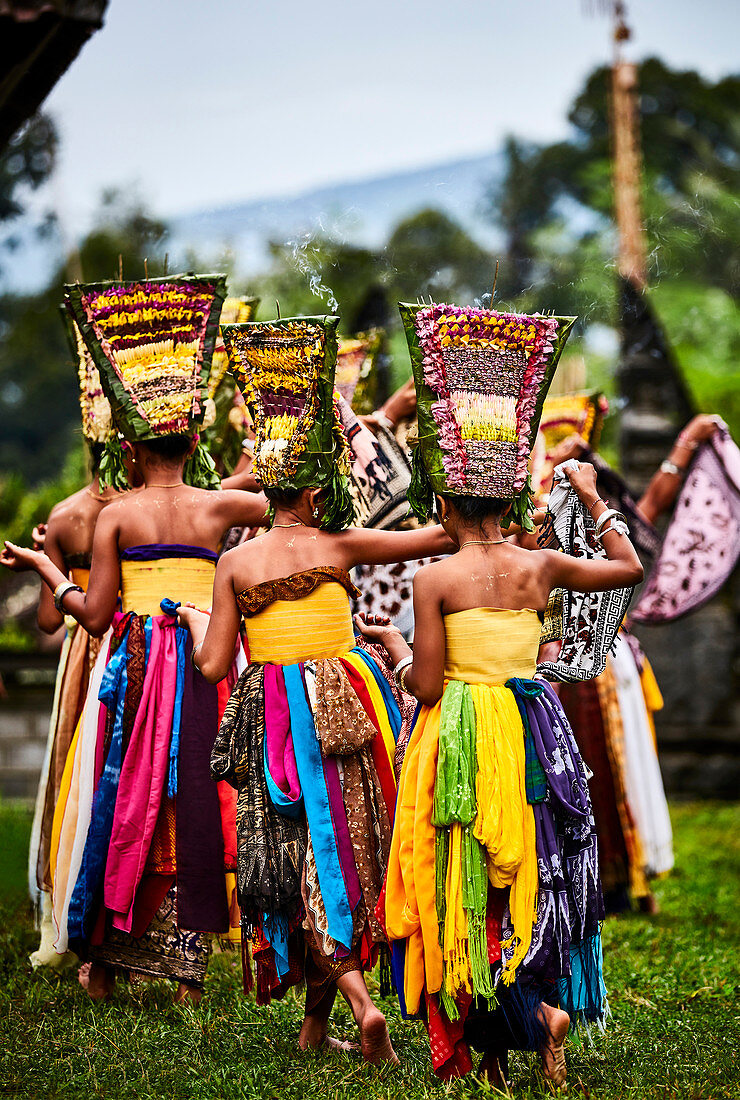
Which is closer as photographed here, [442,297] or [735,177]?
[442,297]

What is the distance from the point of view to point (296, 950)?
3840 millimetres

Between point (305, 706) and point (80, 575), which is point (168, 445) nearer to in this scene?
point (80, 575)

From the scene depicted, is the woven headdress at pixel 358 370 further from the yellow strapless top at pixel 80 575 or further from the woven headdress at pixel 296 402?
the woven headdress at pixel 296 402

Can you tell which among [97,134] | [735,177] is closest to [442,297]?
[735,177]

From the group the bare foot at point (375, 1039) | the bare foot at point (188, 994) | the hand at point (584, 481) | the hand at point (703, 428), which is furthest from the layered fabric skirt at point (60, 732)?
the hand at point (703, 428)

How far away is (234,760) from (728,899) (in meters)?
3.74

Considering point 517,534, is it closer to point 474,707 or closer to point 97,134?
Answer: point 474,707

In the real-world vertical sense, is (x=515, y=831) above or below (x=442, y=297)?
below

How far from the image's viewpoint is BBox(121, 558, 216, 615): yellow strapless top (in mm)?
4656

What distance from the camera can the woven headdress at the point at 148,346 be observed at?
15.3 ft

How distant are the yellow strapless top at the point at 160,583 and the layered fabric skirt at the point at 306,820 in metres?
0.84

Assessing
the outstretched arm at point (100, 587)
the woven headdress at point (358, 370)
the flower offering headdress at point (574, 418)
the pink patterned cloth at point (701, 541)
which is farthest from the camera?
the flower offering headdress at point (574, 418)

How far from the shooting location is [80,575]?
17.9 ft

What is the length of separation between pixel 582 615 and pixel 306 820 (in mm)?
1067
